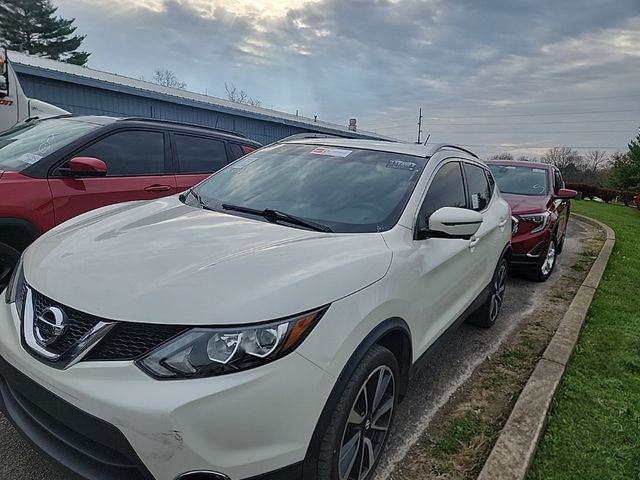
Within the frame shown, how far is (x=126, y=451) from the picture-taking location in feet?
5.00

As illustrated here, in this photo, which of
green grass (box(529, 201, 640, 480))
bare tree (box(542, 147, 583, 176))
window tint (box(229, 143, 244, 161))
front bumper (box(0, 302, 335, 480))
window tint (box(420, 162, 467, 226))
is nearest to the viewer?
front bumper (box(0, 302, 335, 480))

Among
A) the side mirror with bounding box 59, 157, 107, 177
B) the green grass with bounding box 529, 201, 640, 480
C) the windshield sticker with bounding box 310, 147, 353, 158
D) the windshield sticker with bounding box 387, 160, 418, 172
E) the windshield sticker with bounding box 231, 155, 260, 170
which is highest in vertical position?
the windshield sticker with bounding box 310, 147, 353, 158

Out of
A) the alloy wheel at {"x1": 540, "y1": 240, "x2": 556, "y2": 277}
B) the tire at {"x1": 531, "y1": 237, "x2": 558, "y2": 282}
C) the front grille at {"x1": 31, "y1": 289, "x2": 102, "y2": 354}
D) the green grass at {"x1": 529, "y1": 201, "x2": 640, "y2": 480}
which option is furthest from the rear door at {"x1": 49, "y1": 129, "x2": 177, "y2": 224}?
the alloy wheel at {"x1": 540, "y1": 240, "x2": 556, "y2": 277}

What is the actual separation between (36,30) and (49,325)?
36080 mm

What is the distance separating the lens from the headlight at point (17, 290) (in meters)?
1.99

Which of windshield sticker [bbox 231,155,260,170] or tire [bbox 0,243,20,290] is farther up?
windshield sticker [bbox 231,155,260,170]

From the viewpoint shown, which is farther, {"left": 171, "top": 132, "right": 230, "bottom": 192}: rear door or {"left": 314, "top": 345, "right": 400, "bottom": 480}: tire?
{"left": 171, "top": 132, "right": 230, "bottom": 192}: rear door

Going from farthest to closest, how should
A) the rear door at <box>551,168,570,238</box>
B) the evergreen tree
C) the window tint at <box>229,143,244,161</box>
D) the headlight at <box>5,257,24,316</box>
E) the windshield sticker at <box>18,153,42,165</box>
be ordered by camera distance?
the evergreen tree, the rear door at <box>551,168,570,238</box>, the window tint at <box>229,143,244,161</box>, the windshield sticker at <box>18,153,42,165</box>, the headlight at <box>5,257,24,316</box>

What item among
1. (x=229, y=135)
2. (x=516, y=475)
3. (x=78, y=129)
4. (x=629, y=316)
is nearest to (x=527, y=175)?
(x=629, y=316)

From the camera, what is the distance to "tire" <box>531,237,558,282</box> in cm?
638

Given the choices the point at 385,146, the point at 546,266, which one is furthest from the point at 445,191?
the point at 546,266

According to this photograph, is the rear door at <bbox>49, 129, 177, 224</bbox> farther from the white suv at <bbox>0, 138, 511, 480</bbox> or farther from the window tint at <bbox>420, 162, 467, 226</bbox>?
the window tint at <bbox>420, 162, 467, 226</bbox>

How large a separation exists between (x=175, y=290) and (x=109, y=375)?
37 centimetres

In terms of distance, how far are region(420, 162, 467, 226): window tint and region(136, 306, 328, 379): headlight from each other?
143 centimetres
